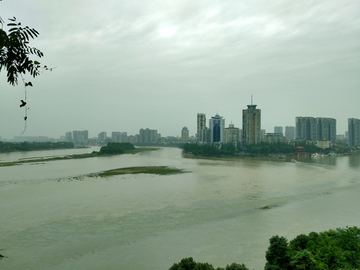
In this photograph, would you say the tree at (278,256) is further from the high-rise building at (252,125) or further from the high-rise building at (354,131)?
the high-rise building at (354,131)

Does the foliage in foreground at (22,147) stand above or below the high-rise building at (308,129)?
below

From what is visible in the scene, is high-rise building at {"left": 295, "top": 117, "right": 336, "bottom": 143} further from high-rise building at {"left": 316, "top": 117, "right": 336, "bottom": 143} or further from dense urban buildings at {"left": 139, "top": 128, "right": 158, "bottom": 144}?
dense urban buildings at {"left": 139, "top": 128, "right": 158, "bottom": 144}

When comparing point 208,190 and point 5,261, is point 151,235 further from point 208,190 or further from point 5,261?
point 208,190

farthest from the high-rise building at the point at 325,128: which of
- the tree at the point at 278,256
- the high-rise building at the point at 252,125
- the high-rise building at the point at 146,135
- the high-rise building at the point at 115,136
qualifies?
the high-rise building at the point at 115,136

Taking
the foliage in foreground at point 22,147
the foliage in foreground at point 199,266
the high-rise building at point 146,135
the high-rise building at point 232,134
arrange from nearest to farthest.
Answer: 1. the foliage in foreground at point 199,266
2. the foliage in foreground at point 22,147
3. the high-rise building at point 232,134
4. the high-rise building at point 146,135

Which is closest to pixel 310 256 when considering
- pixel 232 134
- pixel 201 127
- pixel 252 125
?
pixel 252 125

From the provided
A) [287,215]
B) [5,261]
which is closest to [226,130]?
[287,215]
